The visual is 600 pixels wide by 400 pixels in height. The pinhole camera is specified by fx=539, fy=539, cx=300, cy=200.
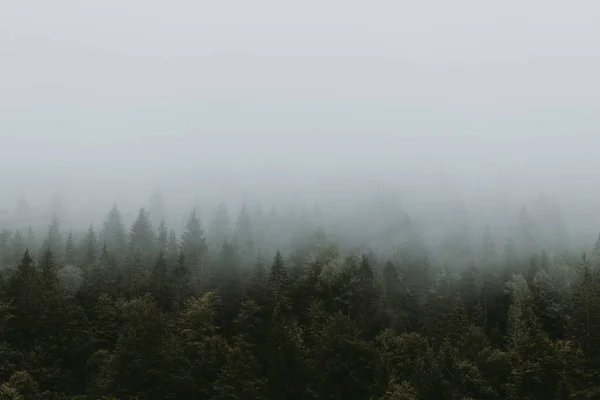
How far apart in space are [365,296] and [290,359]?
24.4 metres

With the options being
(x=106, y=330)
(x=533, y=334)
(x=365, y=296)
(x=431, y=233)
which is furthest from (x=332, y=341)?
(x=431, y=233)

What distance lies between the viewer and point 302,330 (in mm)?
84375

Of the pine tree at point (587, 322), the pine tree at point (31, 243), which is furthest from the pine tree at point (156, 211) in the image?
the pine tree at point (587, 322)

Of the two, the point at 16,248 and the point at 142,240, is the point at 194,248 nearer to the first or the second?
the point at 142,240

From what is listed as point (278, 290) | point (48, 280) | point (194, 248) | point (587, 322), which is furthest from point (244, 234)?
point (587, 322)

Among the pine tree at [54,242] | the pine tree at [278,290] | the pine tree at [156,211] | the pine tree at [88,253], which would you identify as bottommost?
the pine tree at [278,290]

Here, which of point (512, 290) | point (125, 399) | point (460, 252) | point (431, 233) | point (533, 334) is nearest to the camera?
point (125, 399)

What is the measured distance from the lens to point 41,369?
71.7 meters

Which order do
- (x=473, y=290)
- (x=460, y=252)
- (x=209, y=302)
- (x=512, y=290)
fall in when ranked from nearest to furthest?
(x=209, y=302) → (x=512, y=290) → (x=473, y=290) → (x=460, y=252)

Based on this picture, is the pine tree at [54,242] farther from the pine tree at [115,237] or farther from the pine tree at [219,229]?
the pine tree at [219,229]

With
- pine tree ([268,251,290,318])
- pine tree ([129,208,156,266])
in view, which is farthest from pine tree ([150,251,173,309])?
pine tree ([129,208,156,266])

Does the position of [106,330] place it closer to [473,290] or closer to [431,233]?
[473,290]

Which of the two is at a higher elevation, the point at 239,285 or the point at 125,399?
the point at 239,285

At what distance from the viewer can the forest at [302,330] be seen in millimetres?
69688
